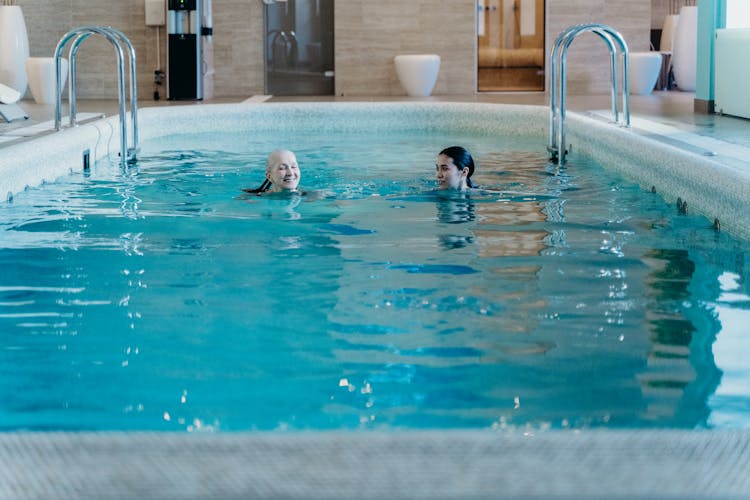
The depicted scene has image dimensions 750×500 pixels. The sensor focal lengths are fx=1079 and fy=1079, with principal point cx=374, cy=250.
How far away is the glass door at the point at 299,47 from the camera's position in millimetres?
13250

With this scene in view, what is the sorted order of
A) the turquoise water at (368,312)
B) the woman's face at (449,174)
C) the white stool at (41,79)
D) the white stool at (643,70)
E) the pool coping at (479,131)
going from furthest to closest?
the white stool at (643,70), the white stool at (41,79), the woman's face at (449,174), the pool coping at (479,131), the turquoise water at (368,312)

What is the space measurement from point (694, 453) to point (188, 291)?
2.49 m

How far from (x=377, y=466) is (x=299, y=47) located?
41.2ft

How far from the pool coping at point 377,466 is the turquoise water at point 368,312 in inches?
39.4

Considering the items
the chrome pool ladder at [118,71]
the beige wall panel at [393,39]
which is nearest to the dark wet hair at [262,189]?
the chrome pool ladder at [118,71]

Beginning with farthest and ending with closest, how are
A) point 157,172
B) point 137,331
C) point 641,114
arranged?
point 641,114 → point 157,172 → point 137,331

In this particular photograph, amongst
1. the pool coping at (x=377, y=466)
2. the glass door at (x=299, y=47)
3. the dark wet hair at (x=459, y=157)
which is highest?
the glass door at (x=299, y=47)

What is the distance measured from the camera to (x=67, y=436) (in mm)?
1245

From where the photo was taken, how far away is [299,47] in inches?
529

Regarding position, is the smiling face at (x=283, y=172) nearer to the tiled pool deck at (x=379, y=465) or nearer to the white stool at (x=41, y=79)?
the tiled pool deck at (x=379, y=465)

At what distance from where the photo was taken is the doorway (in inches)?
525

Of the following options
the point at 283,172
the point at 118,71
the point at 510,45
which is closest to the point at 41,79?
the point at 118,71

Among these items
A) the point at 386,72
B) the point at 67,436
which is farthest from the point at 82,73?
the point at 67,436

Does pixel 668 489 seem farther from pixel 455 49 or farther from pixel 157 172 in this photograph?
pixel 455 49
